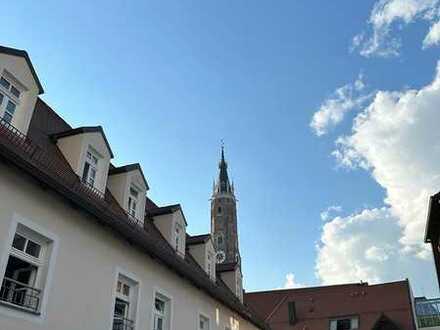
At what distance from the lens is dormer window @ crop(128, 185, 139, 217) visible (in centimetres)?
1531

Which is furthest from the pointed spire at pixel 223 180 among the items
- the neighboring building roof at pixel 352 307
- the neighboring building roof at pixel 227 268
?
the neighboring building roof at pixel 227 268

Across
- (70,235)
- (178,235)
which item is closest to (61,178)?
(70,235)

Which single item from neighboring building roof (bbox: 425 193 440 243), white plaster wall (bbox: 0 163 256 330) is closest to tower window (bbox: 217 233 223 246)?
neighboring building roof (bbox: 425 193 440 243)

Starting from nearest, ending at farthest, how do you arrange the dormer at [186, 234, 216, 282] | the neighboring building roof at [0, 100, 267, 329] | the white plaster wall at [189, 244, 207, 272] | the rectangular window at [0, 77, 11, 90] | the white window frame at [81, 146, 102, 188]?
the neighboring building roof at [0, 100, 267, 329] < the rectangular window at [0, 77, 11, 90] < the white window frame at [81, 146, 102, 188] < the white plaster wall at [189, 244, 207, 272] < the dormer at [186, 234, 216, 282]

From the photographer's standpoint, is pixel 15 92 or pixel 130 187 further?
pixel 130 187

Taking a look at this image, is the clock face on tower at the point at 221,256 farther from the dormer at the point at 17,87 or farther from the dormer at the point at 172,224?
the dormer at the point at 17,87

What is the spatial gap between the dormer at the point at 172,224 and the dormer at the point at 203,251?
96.5 inches

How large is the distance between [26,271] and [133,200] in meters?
5.86

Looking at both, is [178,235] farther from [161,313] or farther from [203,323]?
[161,313]

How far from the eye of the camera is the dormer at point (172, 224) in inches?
695

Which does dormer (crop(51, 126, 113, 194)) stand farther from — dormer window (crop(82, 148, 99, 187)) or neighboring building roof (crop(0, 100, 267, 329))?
neighboring building roof (crop(0, 100, 267, 329))

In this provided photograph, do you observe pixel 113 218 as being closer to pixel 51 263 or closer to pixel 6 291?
pixel 51 263

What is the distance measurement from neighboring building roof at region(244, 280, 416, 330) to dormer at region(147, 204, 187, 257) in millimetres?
23704

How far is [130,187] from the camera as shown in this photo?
15352mm
